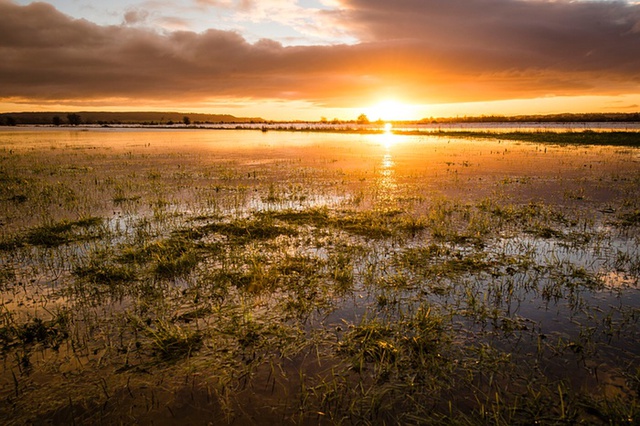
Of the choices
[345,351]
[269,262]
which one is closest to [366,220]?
[269,262]

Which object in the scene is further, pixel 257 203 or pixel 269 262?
pixel 257 203

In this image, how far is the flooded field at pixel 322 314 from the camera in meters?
4.66

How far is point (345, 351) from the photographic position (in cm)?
569

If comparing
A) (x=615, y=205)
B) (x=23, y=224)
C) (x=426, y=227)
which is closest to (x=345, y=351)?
(x=426, y=227)

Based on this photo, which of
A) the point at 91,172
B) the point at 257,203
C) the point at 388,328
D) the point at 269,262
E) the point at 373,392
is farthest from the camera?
the point at 91,172

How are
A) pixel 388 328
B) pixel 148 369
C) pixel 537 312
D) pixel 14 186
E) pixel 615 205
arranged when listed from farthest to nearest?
pixel 14 186
pixel 615 205
pixel 537 312
pixel 388 328
pixel 148 369

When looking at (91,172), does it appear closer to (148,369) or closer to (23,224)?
(23,224)

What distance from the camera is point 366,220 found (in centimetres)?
1292

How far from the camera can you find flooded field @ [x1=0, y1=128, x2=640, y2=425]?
15.3 feet

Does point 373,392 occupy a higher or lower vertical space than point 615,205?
lower

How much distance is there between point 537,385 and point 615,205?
14.0 m

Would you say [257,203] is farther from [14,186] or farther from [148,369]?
[14,186]

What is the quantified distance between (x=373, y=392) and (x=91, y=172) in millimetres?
27519

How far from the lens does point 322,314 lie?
6770 mm
